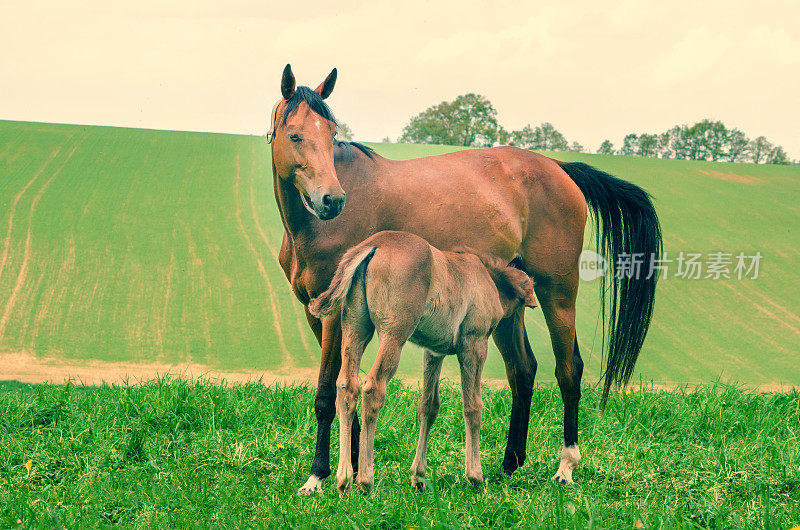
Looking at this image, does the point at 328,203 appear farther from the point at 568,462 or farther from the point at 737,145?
the point at 737,145

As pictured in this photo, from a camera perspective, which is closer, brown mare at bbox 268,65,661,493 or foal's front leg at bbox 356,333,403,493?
foal's front leg at bbox 356,333,403,493

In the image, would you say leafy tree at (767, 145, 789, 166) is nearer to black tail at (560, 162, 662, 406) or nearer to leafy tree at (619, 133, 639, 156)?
leafy tree at (619, 133, 639, 156)

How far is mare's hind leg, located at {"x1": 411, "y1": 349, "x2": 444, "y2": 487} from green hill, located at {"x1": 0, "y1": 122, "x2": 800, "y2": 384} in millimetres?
5003

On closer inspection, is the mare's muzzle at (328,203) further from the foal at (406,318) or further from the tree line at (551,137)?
the tree line at (551,137)

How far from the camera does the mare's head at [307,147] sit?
3.89m

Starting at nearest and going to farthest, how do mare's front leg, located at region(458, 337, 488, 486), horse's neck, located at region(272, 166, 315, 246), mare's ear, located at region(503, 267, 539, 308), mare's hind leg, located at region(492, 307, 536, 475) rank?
mare's front leg, located at region(458, 337, 488, 486) → mare's ear, located at region(503, 267, 539, 308) → horse's neck, located at region(272, 166, 315, 246) → mare's hind leg, located at region(492, 307, 536, 475)

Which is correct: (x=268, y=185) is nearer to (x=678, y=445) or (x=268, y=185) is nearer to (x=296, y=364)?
(x=296, y=364)

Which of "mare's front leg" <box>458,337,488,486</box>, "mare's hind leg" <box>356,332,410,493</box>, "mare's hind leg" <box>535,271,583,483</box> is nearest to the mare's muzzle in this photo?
"mare's hind leg" <box>356,332,410,493</box>

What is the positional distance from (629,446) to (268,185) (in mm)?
17308

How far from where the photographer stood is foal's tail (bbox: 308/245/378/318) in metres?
3.70

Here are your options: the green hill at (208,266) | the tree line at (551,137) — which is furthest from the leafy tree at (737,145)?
the green hill at (208,266)

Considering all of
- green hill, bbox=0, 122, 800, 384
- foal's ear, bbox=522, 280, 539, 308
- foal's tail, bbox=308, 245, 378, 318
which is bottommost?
green hill, bbox=0, 122, 800, 384

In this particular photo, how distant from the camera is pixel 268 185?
2127 centimetres

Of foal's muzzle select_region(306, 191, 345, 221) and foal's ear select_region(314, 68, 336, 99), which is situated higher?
foal's ear select_region(314, 68, 336, 99)
